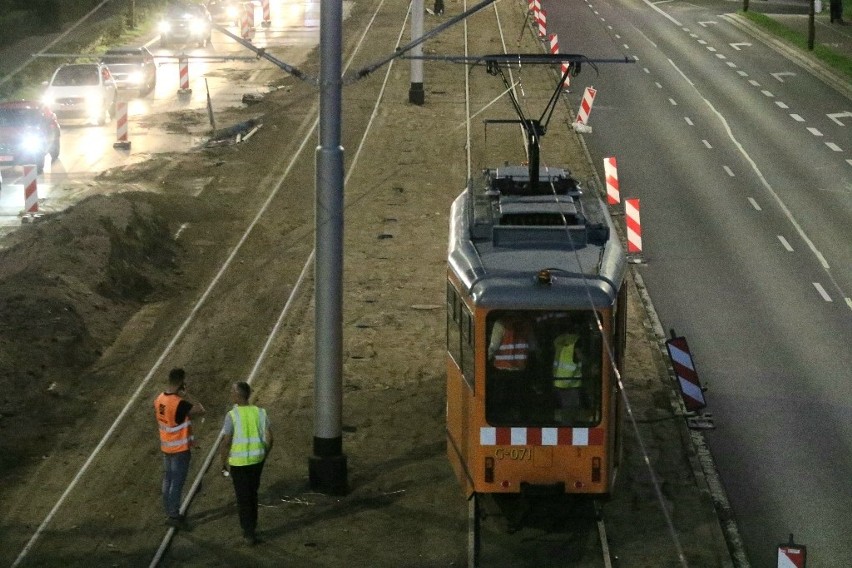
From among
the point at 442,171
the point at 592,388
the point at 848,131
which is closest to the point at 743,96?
the point at 848,131

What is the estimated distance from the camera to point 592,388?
13859 mm

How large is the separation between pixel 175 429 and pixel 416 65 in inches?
1017

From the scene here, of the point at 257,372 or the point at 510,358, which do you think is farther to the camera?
the point at 257,372

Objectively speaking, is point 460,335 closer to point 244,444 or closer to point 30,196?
point 244,444

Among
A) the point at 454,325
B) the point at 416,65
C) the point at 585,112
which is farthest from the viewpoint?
the point at 416,65

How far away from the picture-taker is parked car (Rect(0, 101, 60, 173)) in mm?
33656

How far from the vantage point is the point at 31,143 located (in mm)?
33719

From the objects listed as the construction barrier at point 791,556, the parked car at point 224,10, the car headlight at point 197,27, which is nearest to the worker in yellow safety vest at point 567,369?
the construction barrier at point 791,556

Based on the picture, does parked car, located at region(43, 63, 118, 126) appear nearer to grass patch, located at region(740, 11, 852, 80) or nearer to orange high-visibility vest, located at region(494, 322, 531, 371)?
grass patch, located at region(740, 11, 852, 80)

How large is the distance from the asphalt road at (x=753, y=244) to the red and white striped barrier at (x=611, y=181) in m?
0.65

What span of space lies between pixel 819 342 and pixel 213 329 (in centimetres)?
858

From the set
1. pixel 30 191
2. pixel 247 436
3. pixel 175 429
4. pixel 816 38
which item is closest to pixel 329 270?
pixel 247 436

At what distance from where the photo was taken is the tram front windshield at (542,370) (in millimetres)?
13789

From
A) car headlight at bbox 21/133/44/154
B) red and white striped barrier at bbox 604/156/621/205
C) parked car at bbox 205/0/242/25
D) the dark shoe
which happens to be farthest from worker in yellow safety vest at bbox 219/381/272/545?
parked car at bbox 205/0/242/25
